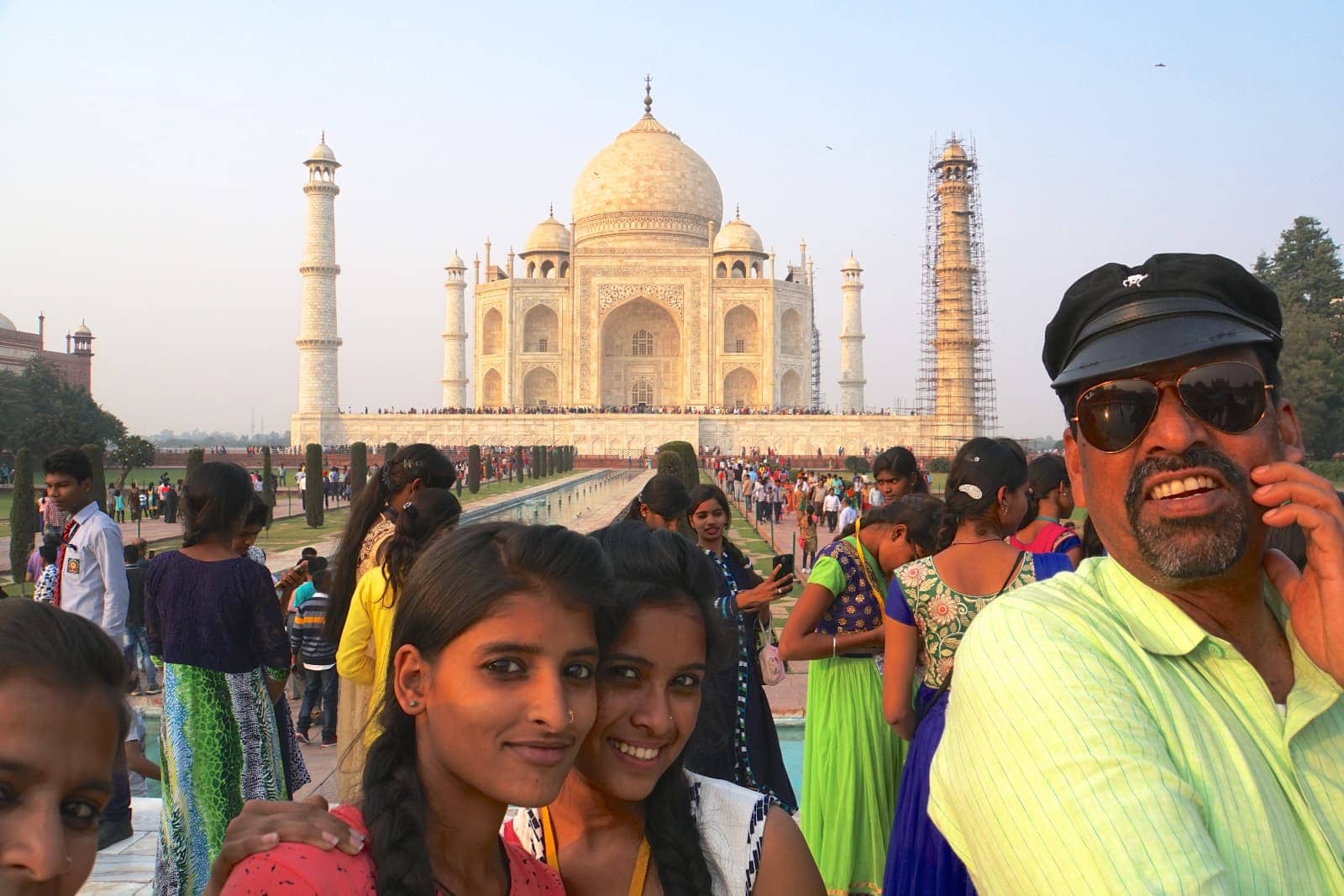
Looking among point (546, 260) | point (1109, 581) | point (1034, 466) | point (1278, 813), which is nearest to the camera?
point (1278, 813)

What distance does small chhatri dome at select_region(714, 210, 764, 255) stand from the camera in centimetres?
3525

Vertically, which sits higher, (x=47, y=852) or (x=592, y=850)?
(x=47, y=852)

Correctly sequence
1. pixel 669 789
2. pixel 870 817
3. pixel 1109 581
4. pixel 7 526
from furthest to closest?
1. pixel 7 526
2. pixel 870 817
3. pixel 669 789
4. pixel 1109 581

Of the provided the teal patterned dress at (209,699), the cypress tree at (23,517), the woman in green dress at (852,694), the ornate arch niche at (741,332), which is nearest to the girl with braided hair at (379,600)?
the teal patterned dress at (209,699)

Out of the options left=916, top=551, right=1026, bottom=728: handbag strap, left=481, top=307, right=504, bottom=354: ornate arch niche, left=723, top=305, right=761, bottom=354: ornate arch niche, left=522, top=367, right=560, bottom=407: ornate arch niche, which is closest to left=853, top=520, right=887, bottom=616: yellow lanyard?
left=916, top=551, right=1026, bottom=728: handbag strap

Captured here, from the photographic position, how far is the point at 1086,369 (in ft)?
3.09

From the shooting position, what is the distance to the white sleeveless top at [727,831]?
1102 mm

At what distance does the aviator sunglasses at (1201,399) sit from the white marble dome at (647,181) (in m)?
36.1

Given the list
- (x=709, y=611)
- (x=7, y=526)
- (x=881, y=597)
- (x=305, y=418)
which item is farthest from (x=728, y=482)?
(x=709, y=611)

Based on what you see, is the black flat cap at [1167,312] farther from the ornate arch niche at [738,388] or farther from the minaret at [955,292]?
the ornate arch niche at [738,388]

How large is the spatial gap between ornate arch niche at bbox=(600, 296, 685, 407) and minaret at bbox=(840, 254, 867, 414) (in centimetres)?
546

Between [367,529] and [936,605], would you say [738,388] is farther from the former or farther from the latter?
[936,605]

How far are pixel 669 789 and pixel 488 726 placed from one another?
27cm

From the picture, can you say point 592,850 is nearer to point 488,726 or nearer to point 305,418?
point 488,726
